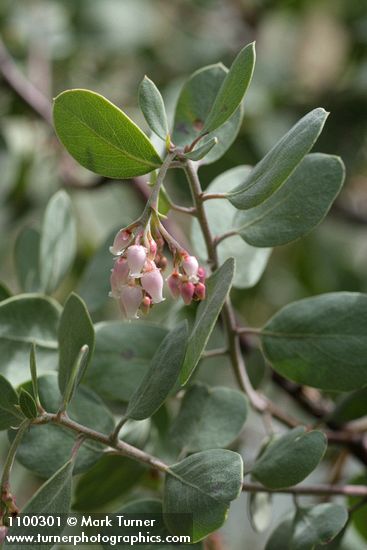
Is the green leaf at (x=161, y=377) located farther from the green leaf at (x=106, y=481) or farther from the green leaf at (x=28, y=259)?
the green leaf at (x=28, y=259)

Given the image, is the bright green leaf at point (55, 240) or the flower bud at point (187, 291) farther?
the bright green leaf at point (55, 240)

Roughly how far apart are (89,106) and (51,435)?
32 centimetres

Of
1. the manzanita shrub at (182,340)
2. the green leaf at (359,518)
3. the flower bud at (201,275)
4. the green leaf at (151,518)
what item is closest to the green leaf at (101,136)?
the manzanita shrub at (182,340)

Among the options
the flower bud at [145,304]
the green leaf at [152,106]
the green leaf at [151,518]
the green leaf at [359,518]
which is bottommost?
the green leaf at [359,518]

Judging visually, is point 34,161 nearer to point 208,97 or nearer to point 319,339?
point 208,97

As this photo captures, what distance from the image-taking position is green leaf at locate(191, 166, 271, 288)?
944 mm

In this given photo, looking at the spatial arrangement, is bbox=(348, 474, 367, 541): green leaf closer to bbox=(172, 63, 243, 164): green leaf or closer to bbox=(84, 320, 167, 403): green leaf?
bbox=(84, 320, 167, 403): green leaf

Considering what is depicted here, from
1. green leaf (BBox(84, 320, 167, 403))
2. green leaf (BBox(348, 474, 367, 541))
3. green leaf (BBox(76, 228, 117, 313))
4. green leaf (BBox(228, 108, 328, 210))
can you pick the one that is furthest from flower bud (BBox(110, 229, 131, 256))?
green leaf (BBox(348, 474, 367, 541))

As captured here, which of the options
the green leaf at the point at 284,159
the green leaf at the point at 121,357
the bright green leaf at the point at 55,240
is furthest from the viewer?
the bright green leaf at the point at 55,240

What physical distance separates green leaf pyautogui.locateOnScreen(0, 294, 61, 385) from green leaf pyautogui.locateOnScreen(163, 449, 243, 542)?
22 centimetres

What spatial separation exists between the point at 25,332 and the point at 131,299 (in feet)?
0.70

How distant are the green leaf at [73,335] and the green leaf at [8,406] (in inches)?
1.8

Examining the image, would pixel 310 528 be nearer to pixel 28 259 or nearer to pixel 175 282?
pixel 175 282

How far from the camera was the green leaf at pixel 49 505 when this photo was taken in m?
0.70
